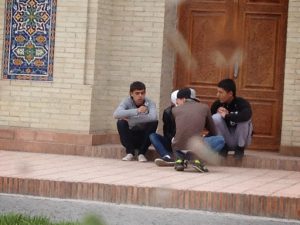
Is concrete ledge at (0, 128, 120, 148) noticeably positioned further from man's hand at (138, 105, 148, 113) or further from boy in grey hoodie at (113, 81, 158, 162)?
man's hand at (138, 105, 148, 113)

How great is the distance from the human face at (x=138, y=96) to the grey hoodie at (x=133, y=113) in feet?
0.22

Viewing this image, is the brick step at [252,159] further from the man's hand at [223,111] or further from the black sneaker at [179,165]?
the black sneaker at [179,165]

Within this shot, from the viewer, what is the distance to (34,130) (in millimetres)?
13844

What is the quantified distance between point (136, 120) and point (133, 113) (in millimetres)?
233

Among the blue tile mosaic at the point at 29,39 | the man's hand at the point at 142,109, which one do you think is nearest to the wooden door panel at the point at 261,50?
the man's hand at the point at 142,109

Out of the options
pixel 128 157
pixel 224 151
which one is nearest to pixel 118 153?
pixel 128 157

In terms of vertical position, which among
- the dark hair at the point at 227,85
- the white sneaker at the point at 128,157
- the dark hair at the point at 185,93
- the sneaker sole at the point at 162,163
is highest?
the dark hair at the point at 227,85

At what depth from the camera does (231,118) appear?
491 inches

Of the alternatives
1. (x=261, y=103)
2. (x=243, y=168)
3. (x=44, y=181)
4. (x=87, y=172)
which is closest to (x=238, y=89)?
(x=261, y=103)

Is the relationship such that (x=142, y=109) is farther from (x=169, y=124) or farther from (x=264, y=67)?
(x=264, y=67)

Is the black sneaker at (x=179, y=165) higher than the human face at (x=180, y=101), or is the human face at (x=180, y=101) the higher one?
the human face at (x=180, y=101)

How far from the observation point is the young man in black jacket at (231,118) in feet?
41.1

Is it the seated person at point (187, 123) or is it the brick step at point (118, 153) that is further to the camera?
the brick step at point (118, 153)

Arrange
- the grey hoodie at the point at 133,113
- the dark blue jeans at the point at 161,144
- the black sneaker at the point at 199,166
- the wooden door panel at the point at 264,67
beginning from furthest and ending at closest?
1. the wooden door panel at the point at 264,67
2. the grey hoodie at the point at 133,113
3. the dark blue jeans at the point at 161,144
4. the black sneaker at the point at 199,166
